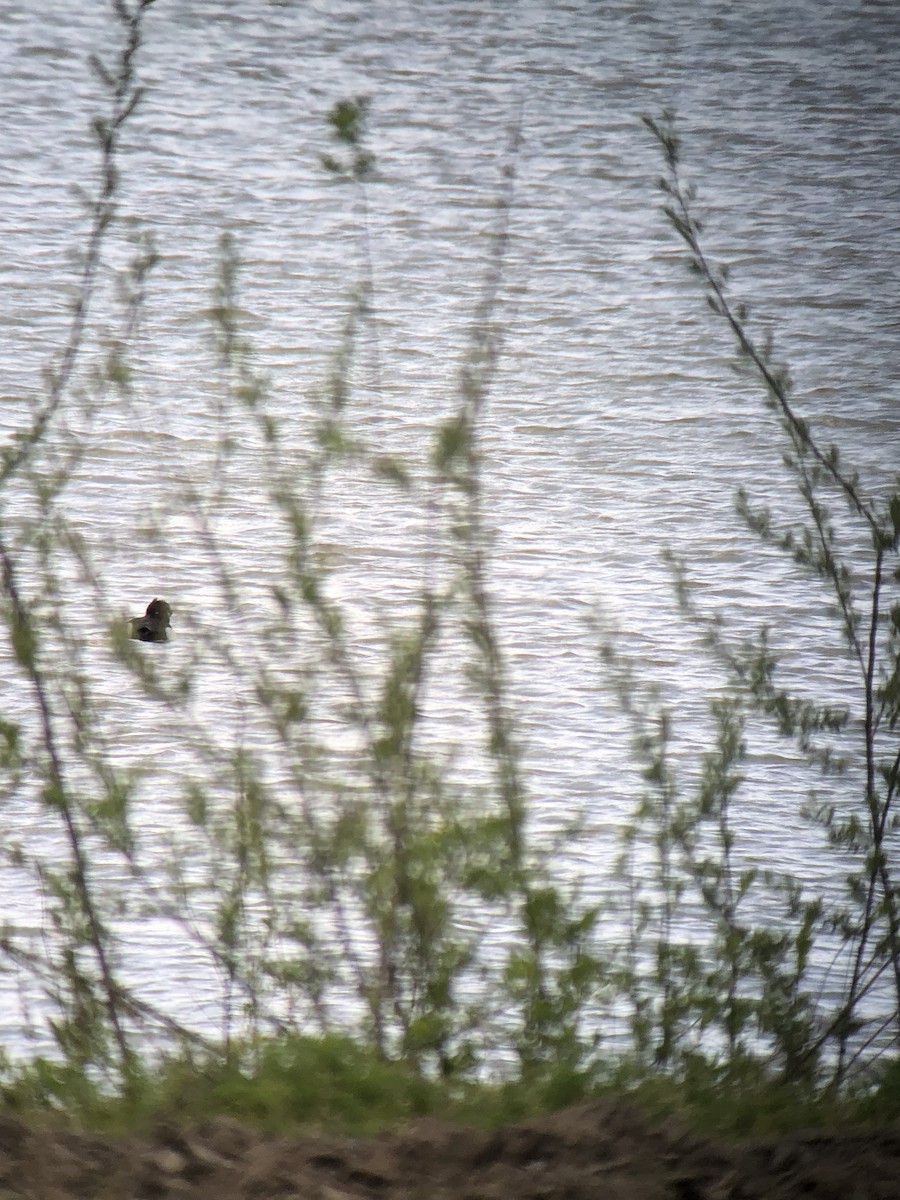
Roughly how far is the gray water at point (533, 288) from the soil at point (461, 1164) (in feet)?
2.47

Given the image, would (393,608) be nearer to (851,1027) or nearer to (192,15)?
(851,1027)

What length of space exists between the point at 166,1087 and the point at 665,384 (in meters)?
3.95

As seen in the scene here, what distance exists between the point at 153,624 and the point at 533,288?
9.50 feet

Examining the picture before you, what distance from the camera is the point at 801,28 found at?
8.20 m

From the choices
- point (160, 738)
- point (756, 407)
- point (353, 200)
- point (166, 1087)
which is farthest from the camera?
point (353, 200)

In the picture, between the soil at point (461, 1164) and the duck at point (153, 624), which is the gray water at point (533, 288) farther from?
the soil at point (461, 1164)

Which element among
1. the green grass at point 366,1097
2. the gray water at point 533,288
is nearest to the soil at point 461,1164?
the green grass at point 366,1097

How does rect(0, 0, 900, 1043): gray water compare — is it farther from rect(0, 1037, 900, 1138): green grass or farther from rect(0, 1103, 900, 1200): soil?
rect(0, 1103, 900, 1200): soil

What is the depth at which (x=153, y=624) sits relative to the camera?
374 cm

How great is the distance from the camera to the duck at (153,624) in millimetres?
3736

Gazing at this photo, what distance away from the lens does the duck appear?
12.3 ft

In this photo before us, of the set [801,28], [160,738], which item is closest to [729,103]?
[801,28]

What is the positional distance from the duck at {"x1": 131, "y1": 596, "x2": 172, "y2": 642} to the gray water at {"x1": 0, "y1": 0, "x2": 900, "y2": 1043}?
2.1 inches

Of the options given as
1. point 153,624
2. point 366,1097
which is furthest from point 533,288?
point 366,1097
